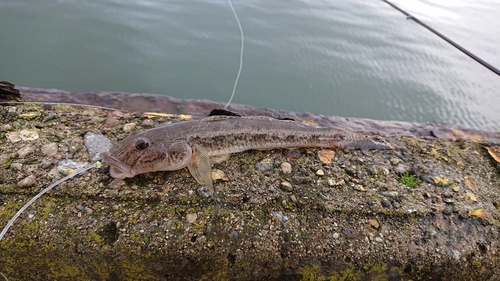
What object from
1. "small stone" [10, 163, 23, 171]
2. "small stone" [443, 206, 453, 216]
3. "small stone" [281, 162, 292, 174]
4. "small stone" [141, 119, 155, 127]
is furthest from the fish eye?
"small stone" [443, 206, 453, 216]

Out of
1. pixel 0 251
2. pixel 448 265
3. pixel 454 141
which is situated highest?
pixel 454 141

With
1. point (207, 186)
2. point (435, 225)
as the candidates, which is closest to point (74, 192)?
point (207, 186)

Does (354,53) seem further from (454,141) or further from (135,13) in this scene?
(135,13)

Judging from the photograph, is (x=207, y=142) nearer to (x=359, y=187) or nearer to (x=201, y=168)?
(x=201, y=168)

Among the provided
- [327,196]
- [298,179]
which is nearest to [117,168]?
[298,179]

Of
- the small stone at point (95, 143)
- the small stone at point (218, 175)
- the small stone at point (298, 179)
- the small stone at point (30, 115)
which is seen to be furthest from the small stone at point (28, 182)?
the small stone at point (298, 179)

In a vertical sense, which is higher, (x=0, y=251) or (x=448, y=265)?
(x=448, y=265)
